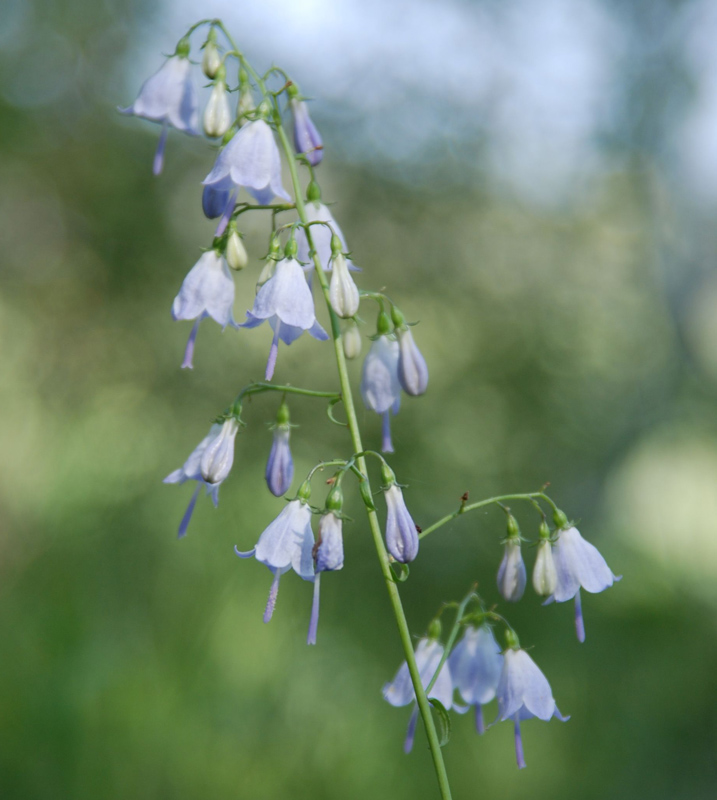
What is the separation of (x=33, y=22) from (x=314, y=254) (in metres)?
6.30

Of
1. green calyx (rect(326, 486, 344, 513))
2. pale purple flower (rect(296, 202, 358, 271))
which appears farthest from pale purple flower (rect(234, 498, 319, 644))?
pale purple flower (rect(296, 202, 358, 271))

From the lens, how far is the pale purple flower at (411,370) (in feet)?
4.99

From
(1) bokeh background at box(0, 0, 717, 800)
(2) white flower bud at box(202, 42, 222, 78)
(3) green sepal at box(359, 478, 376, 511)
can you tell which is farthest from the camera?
(1) bokeh background at box(0, 0, 717, 800)

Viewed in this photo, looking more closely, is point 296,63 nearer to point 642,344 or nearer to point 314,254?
point 642,344

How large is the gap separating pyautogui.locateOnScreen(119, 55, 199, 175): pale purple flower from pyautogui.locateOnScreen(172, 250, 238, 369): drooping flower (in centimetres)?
30

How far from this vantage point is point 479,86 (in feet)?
19.8

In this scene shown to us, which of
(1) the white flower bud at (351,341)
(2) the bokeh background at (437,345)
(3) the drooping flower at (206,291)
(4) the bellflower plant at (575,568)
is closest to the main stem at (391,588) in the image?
(1) the white flower bud at (351,341)

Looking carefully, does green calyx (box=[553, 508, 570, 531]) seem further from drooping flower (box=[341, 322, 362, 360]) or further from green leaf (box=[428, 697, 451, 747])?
drooping flower (box=[341, 322, 362, 360])

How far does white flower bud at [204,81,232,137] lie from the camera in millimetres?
1548

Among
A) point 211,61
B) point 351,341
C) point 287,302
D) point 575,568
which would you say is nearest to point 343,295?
point 287,302

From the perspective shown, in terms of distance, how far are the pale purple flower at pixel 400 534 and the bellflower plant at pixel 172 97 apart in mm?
1046

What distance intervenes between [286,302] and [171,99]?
26.1 inches

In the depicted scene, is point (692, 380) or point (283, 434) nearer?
point (283, 434)

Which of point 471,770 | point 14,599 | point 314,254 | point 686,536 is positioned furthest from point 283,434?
point 686,536
